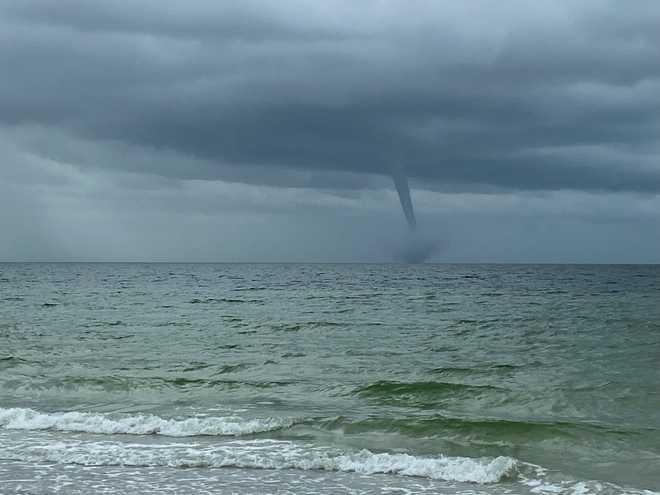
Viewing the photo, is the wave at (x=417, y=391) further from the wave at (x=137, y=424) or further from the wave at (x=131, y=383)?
the wave at (x=137, y=424)

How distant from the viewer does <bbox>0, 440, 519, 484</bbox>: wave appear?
12.7 m

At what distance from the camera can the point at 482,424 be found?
54.1 ft

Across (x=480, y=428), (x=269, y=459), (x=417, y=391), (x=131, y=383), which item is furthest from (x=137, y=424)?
(x=417, y=391)

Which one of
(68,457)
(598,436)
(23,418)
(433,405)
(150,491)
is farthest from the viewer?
(433,405)

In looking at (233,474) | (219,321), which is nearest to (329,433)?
(233,474)

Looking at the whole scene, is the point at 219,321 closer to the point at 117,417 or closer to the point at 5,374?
the point at 5,374

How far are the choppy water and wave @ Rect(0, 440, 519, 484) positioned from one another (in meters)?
0.04

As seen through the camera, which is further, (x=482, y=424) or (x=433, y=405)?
(x=433, y=405)

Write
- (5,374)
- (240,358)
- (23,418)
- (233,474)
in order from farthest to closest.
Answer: (240,358)
(5,374)
(23,418)
(233,474)

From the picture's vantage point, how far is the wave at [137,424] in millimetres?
15977

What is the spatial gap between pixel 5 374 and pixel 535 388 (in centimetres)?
1831

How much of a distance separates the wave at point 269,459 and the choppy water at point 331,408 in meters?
→ 0.04

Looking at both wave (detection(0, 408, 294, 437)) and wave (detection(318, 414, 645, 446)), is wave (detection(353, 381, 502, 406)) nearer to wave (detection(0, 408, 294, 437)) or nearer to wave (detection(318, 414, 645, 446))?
wave (detection(318, 414, 645, 446))

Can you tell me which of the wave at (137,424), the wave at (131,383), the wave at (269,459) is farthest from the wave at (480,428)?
the wave at (131,383)
